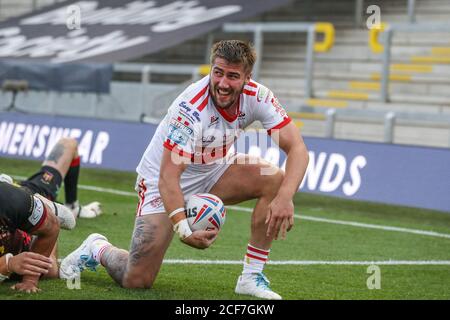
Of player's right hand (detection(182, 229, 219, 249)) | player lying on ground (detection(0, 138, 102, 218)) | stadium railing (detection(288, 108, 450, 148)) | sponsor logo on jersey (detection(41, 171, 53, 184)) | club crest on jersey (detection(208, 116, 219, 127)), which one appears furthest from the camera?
stadium railing (detection(288, 108, 450, 148))

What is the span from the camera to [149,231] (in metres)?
7.64

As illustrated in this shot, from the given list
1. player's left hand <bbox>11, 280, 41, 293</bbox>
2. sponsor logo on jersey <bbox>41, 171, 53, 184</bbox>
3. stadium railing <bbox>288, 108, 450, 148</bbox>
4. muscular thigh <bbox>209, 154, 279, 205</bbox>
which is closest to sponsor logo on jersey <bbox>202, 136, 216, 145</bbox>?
muscular thigh <bbox>209, 154, 279, 205</bbox>

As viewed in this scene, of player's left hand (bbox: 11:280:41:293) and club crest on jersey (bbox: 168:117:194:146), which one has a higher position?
club crest on jersey (bbox: 168:117:194:146)

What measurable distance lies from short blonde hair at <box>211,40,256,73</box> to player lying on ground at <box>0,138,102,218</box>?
Answer: 2.41m

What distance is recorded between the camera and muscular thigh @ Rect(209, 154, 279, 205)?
7801 millimetres

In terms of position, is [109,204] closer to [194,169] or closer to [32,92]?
[194,169]

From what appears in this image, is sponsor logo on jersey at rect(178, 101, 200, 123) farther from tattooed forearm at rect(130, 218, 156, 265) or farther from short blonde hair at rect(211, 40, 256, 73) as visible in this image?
tattooed forearm at rect(130, 218, 156, 265)

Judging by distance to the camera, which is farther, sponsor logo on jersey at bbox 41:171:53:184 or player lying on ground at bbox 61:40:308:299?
sponsor logo on jersey at bbox 41:171:53:184

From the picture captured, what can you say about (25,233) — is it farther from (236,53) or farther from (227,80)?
(236,53)

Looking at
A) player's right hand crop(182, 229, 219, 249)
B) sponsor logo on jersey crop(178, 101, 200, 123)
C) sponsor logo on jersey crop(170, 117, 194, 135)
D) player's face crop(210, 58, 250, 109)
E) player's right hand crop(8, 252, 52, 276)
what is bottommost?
player's right hand crop(8, 252, 52, 276)

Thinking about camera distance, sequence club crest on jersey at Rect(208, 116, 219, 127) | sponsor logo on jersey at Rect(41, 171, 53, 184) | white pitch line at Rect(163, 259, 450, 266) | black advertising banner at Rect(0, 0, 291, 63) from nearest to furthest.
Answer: club crest on jersey at Rect(208, 116, 219, 127) < white pitch line at Rect(163, 259, 450, 266) < sponsor logo on jersey at Rect(41, 171, 53, 184) < black advertising banner at Rect(0, 0, 291, 63)

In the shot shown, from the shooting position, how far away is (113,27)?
23328mm

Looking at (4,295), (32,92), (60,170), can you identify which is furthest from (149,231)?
(32,92)

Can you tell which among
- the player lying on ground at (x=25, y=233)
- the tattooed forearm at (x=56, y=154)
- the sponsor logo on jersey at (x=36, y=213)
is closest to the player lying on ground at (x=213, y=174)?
the player lying on ground at (x=25, y=233)
